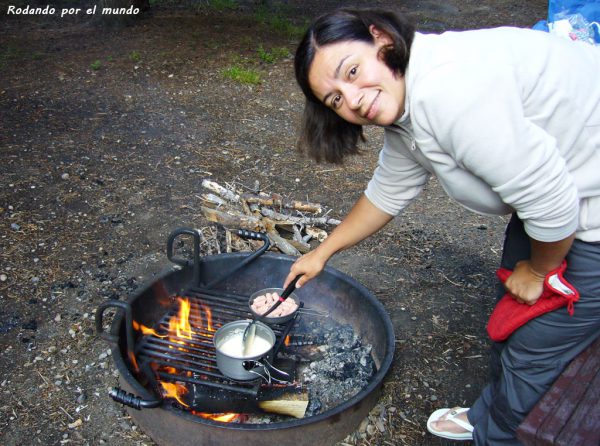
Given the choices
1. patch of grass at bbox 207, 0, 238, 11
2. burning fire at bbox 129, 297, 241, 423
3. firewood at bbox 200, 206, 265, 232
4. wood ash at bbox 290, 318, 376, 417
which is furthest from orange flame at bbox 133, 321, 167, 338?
patch of grass at bbox 207, 0, 238, 11

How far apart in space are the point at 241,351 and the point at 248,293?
66cm

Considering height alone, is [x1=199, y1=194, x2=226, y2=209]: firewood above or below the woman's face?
below

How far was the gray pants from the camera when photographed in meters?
1.88

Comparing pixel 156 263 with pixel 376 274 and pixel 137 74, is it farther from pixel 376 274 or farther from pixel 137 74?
pixel 137 74

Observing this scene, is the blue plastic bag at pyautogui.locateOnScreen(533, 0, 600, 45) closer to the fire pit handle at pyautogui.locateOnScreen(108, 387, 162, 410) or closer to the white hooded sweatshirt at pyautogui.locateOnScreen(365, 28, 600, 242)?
the white hooded sweatshirt at pyautogui.locateOnScreen(365, 28, 600, 242)

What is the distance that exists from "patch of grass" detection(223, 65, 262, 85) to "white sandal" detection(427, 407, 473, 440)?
4788mm

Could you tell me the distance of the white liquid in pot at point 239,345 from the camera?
2.66 meters

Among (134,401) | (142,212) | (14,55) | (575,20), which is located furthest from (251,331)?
(14,55)

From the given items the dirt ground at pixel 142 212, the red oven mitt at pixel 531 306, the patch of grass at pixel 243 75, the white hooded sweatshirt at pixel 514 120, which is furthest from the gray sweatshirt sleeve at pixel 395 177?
the patch of grass at pixel 243 75

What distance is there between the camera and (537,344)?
2010mm

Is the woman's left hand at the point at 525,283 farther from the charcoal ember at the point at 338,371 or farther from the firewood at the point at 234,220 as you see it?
the firewood at the point at 234,220

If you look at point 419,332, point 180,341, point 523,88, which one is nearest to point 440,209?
point 419,332

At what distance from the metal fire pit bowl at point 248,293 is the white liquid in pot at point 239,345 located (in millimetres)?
459

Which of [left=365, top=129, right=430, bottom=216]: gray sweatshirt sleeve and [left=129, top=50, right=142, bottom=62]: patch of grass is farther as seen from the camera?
[left=129, top=50, right=142, bottom=62]: patch of grass
